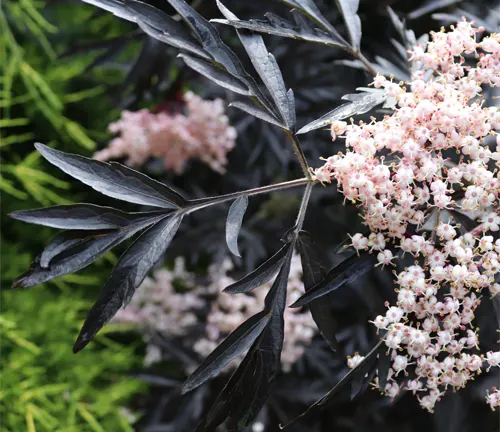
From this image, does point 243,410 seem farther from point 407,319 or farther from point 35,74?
point 35,74

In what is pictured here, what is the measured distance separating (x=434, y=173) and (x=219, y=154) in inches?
20.4

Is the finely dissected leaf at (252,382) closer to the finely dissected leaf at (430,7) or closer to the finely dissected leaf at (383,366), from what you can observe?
the finely dissected leaf at (383,366)

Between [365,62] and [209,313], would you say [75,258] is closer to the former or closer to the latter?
[365,62]

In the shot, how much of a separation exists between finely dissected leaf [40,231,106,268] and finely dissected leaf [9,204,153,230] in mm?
10

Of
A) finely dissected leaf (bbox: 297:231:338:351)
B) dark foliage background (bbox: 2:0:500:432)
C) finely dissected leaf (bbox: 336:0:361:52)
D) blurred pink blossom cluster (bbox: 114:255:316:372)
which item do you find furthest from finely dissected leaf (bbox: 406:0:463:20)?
finely dissected leaf (bbox: 297:231:338:351)

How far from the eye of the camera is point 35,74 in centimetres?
116

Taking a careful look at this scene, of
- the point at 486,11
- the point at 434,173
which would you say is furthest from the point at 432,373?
the point at 486,11

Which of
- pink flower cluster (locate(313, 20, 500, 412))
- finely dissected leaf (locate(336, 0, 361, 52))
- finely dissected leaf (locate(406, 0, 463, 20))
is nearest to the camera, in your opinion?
pink flower cluster (locate(313, 20, 500, 412))

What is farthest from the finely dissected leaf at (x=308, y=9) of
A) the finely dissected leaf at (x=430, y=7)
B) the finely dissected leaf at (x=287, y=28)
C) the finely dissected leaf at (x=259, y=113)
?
the finely dissected leaf at (x=430, y=7)

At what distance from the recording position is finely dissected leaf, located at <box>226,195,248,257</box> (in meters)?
0.44

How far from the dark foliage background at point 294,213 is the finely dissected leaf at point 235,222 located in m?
0.38

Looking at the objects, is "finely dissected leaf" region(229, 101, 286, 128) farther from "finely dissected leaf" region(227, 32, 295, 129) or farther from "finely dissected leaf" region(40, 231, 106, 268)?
"finely dissected leaf" region(40, 231, 106, 268)

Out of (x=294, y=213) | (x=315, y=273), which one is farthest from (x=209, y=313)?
(x=315, y=273)

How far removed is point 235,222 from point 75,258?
0.40 ft
